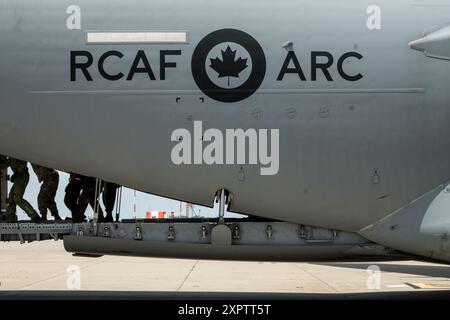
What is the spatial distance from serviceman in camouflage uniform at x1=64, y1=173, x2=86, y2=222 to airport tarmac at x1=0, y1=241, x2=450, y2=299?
7.18 ft

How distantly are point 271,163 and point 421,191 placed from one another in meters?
1.83

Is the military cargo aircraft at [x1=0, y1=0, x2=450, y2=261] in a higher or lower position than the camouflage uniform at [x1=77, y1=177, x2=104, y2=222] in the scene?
higher

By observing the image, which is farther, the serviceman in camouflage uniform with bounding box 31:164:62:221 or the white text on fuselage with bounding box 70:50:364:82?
the serviceman in camouflage uniform with bounding box 31:164:62:221

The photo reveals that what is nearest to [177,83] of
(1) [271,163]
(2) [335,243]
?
(1) [271,163]

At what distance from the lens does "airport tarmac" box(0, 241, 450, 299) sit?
Answer: 10109 mm

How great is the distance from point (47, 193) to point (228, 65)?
3045mm

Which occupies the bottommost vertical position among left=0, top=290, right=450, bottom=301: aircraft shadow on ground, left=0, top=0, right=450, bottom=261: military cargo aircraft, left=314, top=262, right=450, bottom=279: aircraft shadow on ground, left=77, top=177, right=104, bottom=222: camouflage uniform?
left=314, top=262, right=450, bottom=279: aircraft shadow on ground

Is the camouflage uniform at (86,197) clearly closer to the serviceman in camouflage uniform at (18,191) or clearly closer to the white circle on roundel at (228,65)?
the serviceman in camouflage uniform at (18,191)

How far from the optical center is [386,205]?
724 centimetres

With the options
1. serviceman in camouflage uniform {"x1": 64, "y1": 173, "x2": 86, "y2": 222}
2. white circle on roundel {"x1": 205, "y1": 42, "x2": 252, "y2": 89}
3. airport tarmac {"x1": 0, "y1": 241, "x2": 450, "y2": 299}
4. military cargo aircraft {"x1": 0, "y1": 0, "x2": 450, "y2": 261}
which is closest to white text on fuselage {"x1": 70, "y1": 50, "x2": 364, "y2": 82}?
military cargo aircraft {"x1": 0, "y1": 0, "x2": 450, "y2": 261}

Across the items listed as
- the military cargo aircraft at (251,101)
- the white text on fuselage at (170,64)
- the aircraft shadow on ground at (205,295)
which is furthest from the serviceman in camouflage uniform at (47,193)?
the aircraft shadow on ground at (205,295)

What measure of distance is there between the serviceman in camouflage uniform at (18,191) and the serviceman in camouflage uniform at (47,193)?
17 cm

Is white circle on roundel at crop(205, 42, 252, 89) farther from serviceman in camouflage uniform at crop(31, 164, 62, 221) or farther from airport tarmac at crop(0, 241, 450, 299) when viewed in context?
airport tarmac at crop(0, 241, 450, 299)
